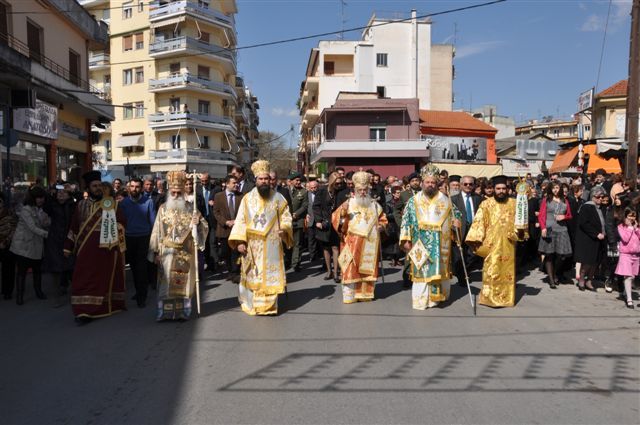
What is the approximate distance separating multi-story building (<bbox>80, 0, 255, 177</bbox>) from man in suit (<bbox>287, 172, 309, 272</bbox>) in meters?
31.3

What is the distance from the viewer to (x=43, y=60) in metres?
16.8

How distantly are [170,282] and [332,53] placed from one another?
151 ft

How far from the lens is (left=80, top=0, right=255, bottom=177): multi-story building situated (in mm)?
41875

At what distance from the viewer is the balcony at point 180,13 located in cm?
4084

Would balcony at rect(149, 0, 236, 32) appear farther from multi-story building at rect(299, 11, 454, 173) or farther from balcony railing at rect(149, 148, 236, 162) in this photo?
multi-story building at rect(299, 11, 454, 173)

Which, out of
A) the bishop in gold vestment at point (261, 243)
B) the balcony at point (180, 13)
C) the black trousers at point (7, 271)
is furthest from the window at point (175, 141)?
the bishop in gold vestment at point (261, 243)

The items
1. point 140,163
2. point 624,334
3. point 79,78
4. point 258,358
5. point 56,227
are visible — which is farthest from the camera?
point 140,163

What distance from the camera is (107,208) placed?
23.2 ft

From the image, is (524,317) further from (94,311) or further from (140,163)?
(140,163)

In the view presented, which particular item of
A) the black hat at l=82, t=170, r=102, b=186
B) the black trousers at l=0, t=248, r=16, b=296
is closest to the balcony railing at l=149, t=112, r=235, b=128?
the black trousers at l=0, t=248, r=16, b=296

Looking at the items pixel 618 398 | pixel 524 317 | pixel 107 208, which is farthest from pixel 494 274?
pixel 107 208

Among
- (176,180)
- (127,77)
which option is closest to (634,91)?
(176,180)

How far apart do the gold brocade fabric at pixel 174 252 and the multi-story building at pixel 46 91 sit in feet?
Result: 19.5

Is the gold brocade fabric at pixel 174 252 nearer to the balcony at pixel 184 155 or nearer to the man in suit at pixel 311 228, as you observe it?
the man in suit at pixel 311 228
